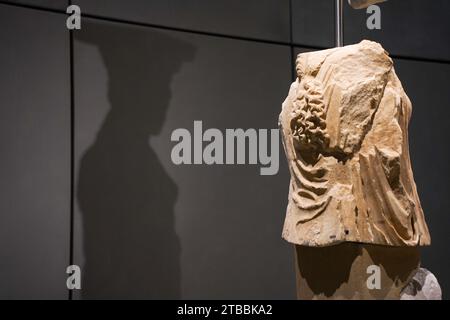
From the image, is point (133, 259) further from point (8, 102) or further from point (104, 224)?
point (8, 102)

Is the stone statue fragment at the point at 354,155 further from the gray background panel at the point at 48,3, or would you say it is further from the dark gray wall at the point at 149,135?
the gray background panel at the point at 48,3

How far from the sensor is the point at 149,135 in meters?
3.53

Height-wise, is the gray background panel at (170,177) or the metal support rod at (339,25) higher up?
the metal support rod at (339,25)

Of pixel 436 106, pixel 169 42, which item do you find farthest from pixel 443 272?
pixel 169 42

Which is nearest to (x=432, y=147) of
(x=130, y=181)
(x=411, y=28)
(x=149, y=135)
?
(x=411, y=28)

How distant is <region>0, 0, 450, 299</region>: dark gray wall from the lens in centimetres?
328

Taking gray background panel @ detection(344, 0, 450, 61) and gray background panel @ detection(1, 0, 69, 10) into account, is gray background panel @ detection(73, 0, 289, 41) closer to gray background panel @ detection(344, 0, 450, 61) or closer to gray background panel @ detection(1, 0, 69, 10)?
gray background panel @ detection(1, 0, 69, 10)

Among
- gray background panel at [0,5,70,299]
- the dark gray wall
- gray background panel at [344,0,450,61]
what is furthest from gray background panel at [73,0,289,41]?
gray background panel at [344,0,450,61]

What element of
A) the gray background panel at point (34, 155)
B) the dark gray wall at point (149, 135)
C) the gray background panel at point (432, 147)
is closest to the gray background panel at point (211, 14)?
the dark gray wall at point (149, 135)

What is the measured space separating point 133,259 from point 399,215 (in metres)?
1.71

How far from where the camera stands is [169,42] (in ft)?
11.8

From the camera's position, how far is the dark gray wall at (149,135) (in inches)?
129

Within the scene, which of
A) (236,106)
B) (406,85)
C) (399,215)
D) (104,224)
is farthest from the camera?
(406,85)

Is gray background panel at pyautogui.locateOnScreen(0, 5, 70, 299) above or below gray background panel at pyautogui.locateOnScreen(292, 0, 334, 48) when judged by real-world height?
below
